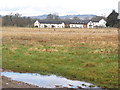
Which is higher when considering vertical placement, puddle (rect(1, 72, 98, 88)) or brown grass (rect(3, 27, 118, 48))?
brown grass (rect(3, 27, 118, 48))

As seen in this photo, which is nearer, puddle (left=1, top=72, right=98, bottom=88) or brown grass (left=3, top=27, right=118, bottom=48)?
puddle (left=1, top=72, right=98, bottom=88)

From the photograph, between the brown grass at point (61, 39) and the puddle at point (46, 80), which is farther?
the brown grass at point (61, 39)

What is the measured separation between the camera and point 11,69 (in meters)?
21.1

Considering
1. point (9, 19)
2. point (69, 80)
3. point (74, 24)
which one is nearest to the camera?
point (69, 80)

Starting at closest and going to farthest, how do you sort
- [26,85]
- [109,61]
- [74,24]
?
[26,85], [109,61], [74,24]

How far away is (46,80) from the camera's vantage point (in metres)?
17.4

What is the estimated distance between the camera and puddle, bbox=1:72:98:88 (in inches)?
628

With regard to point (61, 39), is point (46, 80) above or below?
below

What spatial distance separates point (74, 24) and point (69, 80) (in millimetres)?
154985

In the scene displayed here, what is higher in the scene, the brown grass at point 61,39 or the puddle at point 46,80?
the brown grass at point 61,39

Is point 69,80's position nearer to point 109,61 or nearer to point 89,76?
point 89,76

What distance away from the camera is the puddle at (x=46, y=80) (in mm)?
15962

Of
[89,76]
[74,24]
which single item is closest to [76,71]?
[89,76]

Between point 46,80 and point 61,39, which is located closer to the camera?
point 46,80
